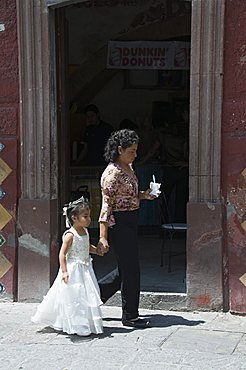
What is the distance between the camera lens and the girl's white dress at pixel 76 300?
6246mm

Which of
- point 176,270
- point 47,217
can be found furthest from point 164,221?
point 47,217

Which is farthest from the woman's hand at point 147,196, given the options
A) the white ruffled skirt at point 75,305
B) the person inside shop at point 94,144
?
the person inside shop at point 94,144

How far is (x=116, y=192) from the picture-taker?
20.7 ft

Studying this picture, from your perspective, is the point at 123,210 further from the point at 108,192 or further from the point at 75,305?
the point at 75,305

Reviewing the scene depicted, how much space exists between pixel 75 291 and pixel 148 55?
5655 millimetres

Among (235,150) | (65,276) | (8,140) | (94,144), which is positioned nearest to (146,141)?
(94,144)

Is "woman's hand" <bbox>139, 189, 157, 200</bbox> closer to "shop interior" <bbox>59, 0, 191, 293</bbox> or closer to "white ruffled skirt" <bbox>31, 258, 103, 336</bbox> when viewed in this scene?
"white ruffled skirt" <bbox>31, 258, 103, 336</bbox>

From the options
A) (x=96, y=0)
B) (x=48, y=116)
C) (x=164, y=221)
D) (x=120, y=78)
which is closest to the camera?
(x=48, y=116)

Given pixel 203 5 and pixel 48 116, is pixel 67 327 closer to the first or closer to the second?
pixel 48 116

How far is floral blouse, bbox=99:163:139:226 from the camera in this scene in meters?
6.29

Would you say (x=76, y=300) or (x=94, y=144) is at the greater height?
(x=94, y=144)

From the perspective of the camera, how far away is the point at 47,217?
737 cm

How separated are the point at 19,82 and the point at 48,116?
46cm

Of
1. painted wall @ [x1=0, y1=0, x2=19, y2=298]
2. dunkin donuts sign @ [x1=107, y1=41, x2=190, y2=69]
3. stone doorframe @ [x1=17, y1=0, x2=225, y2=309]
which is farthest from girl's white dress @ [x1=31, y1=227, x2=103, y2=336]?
dunkin donuts sign @ [x1=107, y1=41, x2=190, y2=69]
